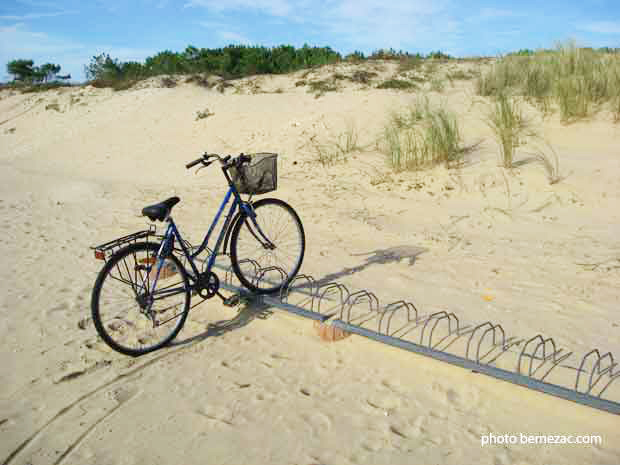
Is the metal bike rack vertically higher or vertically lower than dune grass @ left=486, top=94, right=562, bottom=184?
lower

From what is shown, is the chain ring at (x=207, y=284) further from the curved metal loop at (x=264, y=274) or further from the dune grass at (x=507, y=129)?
the dune grass at (x=507, y=129)

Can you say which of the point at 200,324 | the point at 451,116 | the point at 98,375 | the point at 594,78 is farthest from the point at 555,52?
the point at 98,375

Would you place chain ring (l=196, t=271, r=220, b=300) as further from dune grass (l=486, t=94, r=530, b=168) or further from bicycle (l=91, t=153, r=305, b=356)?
dune grass (l=486, t=94, r=530, b=168)

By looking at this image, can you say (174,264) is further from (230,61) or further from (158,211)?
(230,61)

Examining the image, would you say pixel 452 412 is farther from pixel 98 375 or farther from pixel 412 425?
pixel 98 375

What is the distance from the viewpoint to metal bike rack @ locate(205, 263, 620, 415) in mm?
2873

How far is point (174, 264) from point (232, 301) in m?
0.67

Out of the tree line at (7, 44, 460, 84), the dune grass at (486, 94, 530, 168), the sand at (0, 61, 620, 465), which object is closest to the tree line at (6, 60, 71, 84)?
the tree line at (7, 44, 460, 84)

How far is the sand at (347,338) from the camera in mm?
2715

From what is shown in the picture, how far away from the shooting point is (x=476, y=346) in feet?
11.5

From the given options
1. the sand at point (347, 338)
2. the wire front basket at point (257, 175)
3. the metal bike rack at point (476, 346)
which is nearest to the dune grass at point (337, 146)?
the sand at point (347, 338)

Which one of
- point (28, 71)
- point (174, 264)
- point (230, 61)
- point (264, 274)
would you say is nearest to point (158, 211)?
point (174, 264)

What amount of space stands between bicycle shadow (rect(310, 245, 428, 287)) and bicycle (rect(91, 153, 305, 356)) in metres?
0.44

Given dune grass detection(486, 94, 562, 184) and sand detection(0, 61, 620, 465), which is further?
dune grass detection(486, 94, 562, 184)
